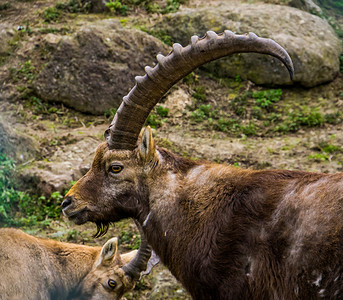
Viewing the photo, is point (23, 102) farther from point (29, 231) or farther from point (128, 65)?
point (29, 231)

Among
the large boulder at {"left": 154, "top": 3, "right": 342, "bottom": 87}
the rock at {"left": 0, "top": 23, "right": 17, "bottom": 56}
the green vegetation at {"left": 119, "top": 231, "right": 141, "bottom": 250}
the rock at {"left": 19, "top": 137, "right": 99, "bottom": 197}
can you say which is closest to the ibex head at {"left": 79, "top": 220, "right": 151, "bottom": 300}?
the green vegetation at {"left": 119, "top": 231, "right": 141, "bottom": 250}

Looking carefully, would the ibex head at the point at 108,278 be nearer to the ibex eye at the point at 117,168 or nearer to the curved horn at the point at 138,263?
the curved horn at the point at 138,263

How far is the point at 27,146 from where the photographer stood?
1227 centimetres

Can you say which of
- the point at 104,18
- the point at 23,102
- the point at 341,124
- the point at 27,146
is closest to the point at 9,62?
the point at 23,102

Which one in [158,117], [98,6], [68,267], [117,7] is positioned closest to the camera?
[68,267]

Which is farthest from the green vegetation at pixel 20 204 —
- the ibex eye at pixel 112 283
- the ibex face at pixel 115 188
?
the ibex face at pixel 115 188

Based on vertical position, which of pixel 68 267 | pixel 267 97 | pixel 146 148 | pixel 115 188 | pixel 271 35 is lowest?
pixel 267 97

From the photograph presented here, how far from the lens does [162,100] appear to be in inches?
563

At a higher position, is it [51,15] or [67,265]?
[51,15]

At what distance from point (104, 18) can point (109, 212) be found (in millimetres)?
10956

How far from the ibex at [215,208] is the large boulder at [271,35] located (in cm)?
867

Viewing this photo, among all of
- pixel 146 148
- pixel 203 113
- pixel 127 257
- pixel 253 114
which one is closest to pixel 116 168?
pixel 146 148

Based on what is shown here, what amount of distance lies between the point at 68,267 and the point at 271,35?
9.38m

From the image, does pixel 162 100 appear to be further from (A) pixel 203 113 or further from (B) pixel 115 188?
(B) pixel 115 188
